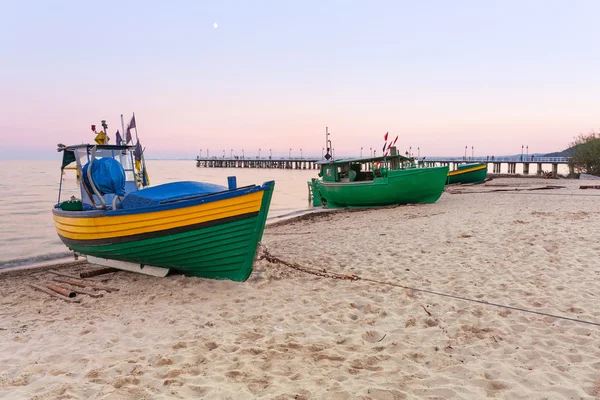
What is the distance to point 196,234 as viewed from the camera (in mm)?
6793

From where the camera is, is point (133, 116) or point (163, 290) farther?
point (133, 116)

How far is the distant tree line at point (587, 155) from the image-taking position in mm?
40594

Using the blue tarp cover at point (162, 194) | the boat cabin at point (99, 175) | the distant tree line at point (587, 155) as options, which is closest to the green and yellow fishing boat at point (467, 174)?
the distant tree line at point (587, 155)

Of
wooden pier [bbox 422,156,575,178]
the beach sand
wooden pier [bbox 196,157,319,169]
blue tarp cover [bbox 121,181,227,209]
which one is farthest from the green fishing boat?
wooden pier [bbox 196,157,319,169]

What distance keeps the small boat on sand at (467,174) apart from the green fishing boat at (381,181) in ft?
49.3

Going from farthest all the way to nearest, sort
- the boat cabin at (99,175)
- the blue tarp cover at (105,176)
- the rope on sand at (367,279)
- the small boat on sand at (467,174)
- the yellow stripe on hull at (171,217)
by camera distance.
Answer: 1. the small boat on sand at (467,174)
2. the blue tarp cover at (105,176)
3. the boat cabin at (99,175)
4. the yellow stripe on hull at (171,217)
5. the rope on sand at (367,279)

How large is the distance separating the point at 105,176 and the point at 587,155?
47.3 meters

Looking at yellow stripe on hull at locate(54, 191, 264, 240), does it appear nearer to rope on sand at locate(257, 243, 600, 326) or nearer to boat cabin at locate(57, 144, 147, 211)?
boat cabin at locate(57, 144, 147, 211)

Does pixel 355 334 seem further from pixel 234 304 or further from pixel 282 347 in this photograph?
pixel 234 304

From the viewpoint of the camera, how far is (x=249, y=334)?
4996mm

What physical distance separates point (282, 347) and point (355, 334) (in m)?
0.91

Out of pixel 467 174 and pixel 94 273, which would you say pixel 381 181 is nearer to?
pixel 94 273

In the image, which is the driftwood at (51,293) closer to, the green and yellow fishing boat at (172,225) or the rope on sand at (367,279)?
the green and yellow fishing boat at (172,225)

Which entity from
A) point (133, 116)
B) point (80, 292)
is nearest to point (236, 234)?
point (80, 292)
